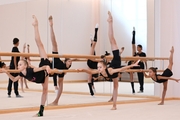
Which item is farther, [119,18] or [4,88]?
[119,18]

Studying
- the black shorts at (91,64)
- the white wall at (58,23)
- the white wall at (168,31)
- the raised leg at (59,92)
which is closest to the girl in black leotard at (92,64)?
the black shorts at (91,64)

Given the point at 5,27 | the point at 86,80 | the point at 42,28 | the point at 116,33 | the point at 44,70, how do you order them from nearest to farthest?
the point at 44,70
the point at 5,27
the point at 42,28
the point at 86,80
the point at 116,33

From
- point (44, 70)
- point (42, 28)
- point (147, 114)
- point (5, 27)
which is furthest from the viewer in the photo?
point (42, 28)

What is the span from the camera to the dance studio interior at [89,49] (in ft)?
18.2

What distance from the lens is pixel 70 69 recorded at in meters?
6.43

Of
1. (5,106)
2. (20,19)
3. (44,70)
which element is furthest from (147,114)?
(20,19)

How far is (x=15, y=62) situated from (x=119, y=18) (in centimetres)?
304

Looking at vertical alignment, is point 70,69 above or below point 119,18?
below

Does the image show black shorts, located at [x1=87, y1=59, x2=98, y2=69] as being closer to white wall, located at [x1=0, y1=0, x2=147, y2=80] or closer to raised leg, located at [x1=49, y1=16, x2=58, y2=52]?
white wall, located at [x1=0, y1=0, x2=147, y2=80]

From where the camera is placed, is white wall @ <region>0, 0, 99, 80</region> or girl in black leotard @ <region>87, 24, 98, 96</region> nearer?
white wall @ <region>0, 0, 99, 80</region>

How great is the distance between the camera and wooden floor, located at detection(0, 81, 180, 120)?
5.01m

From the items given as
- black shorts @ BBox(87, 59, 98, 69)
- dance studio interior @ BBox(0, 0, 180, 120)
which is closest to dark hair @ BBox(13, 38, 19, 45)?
dance studio interior @ BBox(0, 0, 180, 120)

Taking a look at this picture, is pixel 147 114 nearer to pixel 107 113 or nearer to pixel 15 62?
pixel 107 113

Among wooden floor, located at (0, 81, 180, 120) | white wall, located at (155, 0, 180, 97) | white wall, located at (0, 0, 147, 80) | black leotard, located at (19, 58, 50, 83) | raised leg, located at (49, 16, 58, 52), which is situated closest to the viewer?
black leotard, located at (19, 58, 50, 83)
